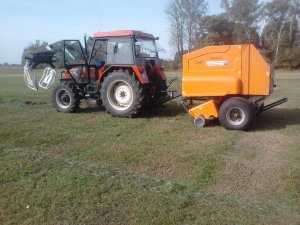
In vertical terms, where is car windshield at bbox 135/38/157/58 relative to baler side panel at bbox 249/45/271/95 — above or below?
above

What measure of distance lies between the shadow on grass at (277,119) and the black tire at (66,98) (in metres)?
4.86

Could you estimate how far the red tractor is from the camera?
9334 millimetres

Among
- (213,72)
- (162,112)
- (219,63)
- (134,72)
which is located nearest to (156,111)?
(162,112)

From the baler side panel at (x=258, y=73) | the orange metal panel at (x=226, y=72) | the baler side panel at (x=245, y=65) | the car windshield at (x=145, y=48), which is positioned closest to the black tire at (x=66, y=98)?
the car windshield at (x=145, y=48)

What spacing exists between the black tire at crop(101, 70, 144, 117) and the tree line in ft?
109

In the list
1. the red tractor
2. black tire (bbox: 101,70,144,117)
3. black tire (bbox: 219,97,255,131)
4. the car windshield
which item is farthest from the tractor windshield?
black tire (bbox: 219,97,255,131)

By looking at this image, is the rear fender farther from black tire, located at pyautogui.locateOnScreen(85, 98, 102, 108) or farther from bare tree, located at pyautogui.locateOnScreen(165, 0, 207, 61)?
bare tree, located at pyautogui.locateOnScreen(165, 0, 207, 61)

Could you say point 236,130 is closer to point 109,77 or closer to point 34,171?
point 109,77

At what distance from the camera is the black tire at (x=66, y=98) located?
33.4ft

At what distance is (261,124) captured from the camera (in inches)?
339

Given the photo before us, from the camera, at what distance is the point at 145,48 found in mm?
9984

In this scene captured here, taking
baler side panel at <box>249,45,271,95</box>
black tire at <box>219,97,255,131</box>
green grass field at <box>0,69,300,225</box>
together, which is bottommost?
green grass field at <box>0,69,300,225</box>

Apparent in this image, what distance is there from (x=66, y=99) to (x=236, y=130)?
16.2 feet

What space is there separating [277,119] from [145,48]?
3884mm
